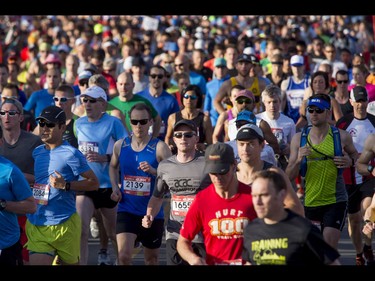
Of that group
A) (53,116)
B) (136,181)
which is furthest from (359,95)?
(53,116)

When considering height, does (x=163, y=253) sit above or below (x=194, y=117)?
below

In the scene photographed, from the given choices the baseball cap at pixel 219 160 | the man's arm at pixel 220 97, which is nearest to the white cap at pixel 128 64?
the man's arm at pixel 220 97

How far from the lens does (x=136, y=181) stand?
1034cm

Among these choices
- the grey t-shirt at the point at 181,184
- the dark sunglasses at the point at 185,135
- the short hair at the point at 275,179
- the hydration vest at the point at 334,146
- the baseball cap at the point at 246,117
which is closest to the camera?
the short hair at the point at 275,179

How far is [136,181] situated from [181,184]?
130 cm

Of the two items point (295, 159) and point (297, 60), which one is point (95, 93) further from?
point (297, 60)

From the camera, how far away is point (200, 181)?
9.00 metres

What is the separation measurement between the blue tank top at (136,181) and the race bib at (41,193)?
107 cm

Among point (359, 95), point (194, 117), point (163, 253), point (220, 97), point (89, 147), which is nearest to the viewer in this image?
point (89, 147)

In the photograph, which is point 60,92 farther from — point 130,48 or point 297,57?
point 130,48

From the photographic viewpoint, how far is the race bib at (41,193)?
9.37 m

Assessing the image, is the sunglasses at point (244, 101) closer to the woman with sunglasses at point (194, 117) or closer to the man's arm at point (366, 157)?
the woman with sunglasses at point (194, 117)

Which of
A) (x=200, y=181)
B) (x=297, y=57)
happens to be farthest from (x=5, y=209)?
(x=297, y=57)
